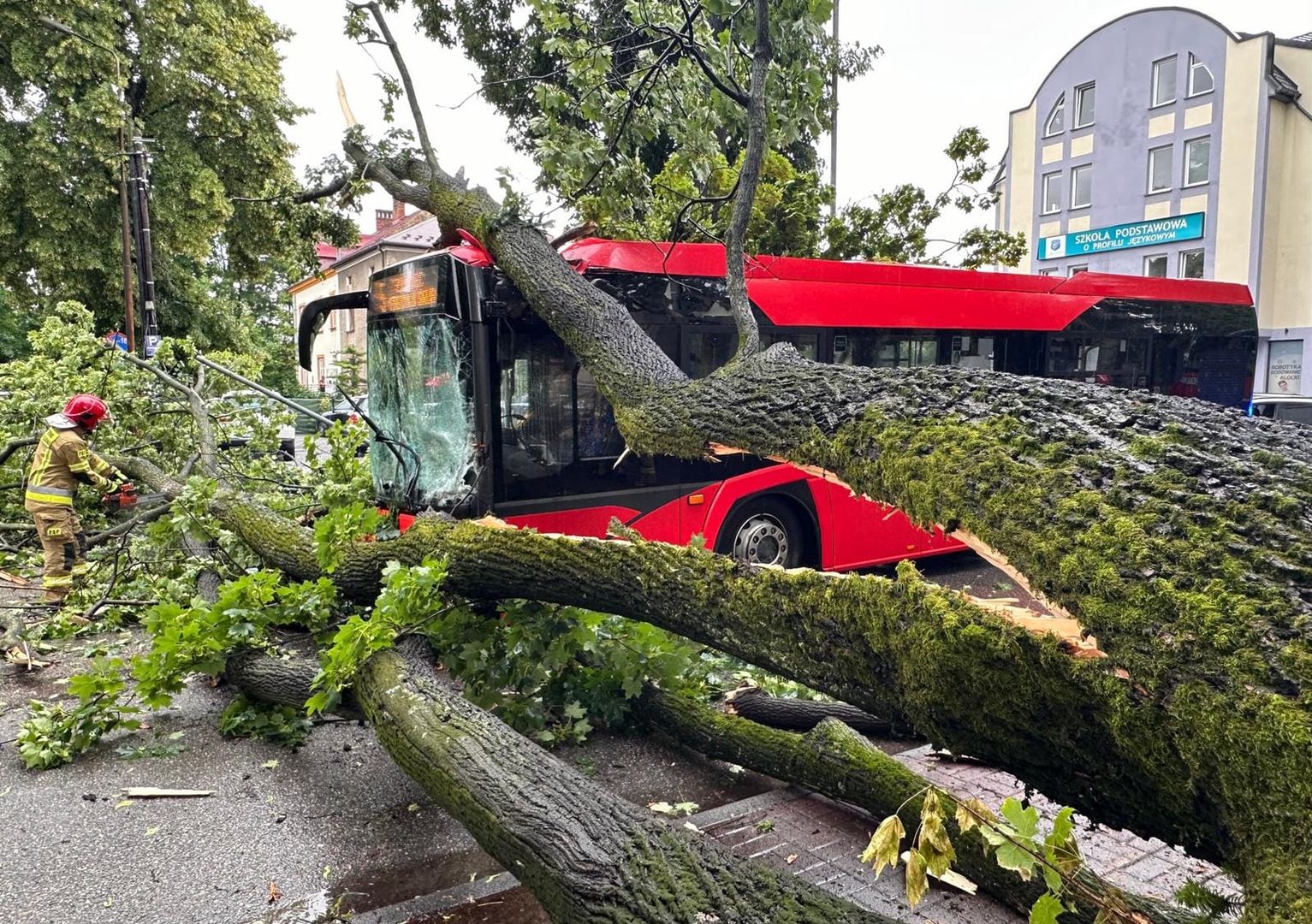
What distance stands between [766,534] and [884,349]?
209 centimetres

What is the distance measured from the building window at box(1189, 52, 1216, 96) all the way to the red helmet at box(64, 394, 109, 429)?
3469 centimetres

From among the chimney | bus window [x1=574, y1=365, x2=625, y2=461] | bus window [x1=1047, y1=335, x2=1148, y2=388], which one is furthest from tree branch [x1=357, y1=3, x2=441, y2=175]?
the chimney

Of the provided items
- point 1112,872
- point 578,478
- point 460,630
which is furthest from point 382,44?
point 1112,872

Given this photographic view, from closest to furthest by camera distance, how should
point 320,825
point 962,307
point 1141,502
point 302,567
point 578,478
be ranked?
1. point 1141,502
2. point 320,825
3. point 302,567
4. point 578,478
5. point 962,307

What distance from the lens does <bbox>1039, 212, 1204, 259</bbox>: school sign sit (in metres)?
30.1

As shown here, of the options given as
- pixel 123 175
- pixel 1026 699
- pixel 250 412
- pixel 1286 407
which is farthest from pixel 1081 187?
pixel 1026 699

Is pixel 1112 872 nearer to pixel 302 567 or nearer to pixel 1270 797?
pixel 1270 797

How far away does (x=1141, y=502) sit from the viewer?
1737mm

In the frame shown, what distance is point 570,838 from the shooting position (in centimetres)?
237

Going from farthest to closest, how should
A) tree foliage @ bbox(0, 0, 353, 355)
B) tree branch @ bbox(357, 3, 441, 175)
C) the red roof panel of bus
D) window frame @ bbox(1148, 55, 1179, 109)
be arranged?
window frame @ bbox(1148, 55, 1179, 109), tree foliage @ bbox(0, 0, 353, 355), the red roof panel of bus, tree branch @ bbox(357, 3, 441, 175)

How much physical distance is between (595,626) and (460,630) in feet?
2.20

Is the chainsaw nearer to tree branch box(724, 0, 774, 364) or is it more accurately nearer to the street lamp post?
tree branch box(724, 0, 774, 364)

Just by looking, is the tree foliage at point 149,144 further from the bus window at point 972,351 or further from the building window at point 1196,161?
the building window at point 1196,161

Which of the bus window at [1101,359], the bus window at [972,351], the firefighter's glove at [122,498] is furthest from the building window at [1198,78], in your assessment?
the firefighter's glove at [122,498]
